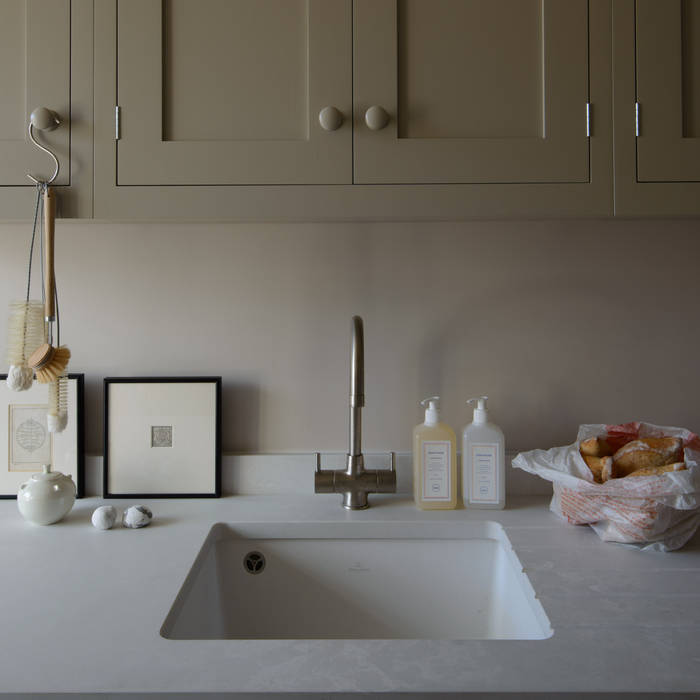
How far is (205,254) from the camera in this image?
1396 millimetres

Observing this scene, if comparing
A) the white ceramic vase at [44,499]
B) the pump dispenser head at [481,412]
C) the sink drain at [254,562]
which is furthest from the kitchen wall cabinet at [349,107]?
the sink drain at [254,562]

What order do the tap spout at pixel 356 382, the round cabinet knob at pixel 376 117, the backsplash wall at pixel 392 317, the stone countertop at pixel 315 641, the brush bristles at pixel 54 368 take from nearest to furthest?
the stone countertop at pixel 315 641 → the round cabinet knob at pixel 376 117 → the brush bristles at pixel 54 368 → the tap spout at pixel 356 382 → the backsplash wall at pixel 392 317

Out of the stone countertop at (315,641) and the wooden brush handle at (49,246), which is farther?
the wooden brush handle at (49,246)

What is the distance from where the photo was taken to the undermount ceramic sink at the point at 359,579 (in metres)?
1.17

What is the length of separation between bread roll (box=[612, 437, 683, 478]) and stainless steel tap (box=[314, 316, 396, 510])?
433mm

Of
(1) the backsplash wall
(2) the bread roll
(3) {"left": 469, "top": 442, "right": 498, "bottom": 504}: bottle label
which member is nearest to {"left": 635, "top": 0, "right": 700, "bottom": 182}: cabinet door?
(1) the backsplash wall

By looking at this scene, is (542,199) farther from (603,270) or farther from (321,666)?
(321,666)

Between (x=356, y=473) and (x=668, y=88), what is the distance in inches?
35.2

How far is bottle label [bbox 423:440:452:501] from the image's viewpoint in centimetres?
125

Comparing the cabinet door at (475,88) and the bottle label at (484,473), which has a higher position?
the cabinet door at (475,88)

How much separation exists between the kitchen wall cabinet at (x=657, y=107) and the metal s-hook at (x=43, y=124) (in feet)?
3.11

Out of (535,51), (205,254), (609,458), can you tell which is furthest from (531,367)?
(205,254)

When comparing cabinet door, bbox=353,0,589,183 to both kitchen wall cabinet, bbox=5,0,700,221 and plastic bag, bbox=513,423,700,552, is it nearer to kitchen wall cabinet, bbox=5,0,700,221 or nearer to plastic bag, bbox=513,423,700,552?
kitchen wall cabinet, bbox=5,0,700,221

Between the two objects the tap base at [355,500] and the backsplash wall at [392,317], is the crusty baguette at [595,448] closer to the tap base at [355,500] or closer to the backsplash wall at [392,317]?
the backsplash wall at [392,317]
